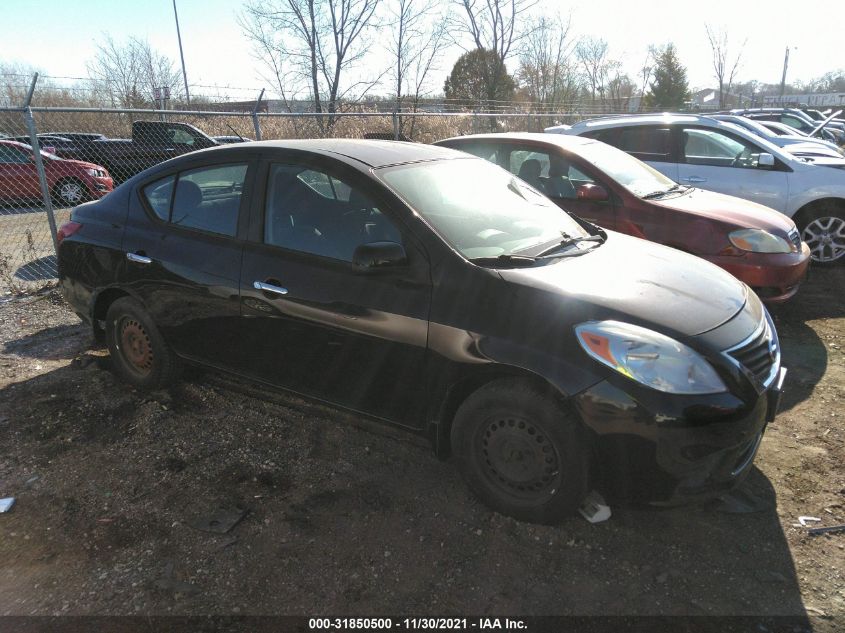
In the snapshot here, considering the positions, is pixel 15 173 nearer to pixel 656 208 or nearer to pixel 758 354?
pixel 656 208

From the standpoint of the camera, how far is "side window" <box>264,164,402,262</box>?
9.94 feet

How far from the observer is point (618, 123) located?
7492 millimetres

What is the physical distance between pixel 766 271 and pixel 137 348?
Result: 16.4 feet

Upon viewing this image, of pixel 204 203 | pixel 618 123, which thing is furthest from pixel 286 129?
pixel 204 203

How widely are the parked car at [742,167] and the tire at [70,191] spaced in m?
9.35

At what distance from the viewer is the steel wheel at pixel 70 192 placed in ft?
36.5

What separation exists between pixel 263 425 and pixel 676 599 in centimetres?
247

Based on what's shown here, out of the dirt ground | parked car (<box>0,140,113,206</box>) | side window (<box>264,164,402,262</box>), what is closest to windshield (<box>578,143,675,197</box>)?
the dirt ground

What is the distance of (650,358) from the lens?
2.41 m

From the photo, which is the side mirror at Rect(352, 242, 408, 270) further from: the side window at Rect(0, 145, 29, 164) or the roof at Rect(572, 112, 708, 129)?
the side window at Rect(0, 145, 29, 164)

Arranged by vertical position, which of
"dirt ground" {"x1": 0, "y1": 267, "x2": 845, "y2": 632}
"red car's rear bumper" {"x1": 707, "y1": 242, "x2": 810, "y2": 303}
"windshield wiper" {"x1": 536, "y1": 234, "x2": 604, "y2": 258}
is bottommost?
"dirt ground" {"x1": 0, "y1": 267, "x2": 845, "y2": 632}

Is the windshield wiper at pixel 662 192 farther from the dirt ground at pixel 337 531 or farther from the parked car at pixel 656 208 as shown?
the dirt ground at pixel 337 531

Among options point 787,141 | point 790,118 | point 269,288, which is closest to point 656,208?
point 269,288

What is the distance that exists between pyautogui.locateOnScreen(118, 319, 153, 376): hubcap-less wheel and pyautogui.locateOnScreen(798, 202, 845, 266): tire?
7.36 meters
